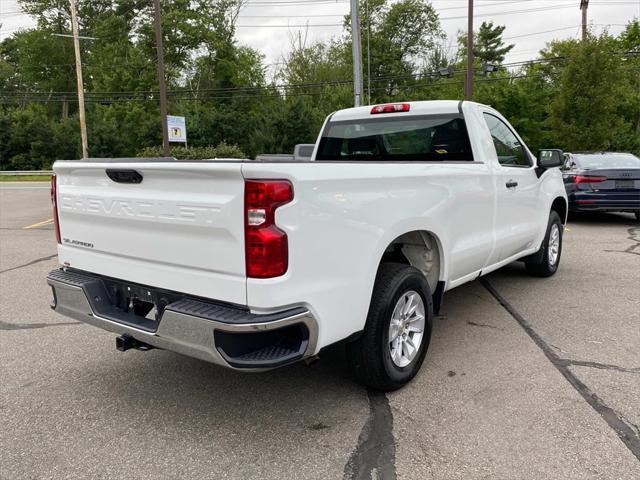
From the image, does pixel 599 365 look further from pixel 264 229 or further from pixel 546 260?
pixel 264 229

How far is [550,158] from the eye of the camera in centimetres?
550

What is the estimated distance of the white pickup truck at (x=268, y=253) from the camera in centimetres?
255

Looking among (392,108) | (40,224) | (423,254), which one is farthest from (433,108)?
(40,224)

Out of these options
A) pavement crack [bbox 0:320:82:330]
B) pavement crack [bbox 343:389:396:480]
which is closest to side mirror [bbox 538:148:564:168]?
pavement crack [bbox 343:389:396:480]

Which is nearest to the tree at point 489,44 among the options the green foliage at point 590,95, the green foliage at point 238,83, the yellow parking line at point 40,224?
the green foliage at point 238,83

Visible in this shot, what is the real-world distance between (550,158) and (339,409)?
145 inches

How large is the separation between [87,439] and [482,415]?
7.53 feet

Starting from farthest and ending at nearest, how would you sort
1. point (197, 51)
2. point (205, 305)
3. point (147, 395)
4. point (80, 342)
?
point (197, 51) → point (80, 342) → point (147, 395) → point (205, 305)

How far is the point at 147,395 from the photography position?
11.7ft

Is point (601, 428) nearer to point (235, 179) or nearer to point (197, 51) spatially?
point (235, 179)

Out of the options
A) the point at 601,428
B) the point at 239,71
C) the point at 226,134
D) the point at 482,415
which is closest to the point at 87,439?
the point at 482,415

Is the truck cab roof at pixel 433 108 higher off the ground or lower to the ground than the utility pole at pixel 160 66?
lower

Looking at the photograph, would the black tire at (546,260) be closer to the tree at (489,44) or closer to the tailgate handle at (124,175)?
the tailgate handle at (124,175)

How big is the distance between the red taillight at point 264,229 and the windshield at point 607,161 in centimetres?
984
